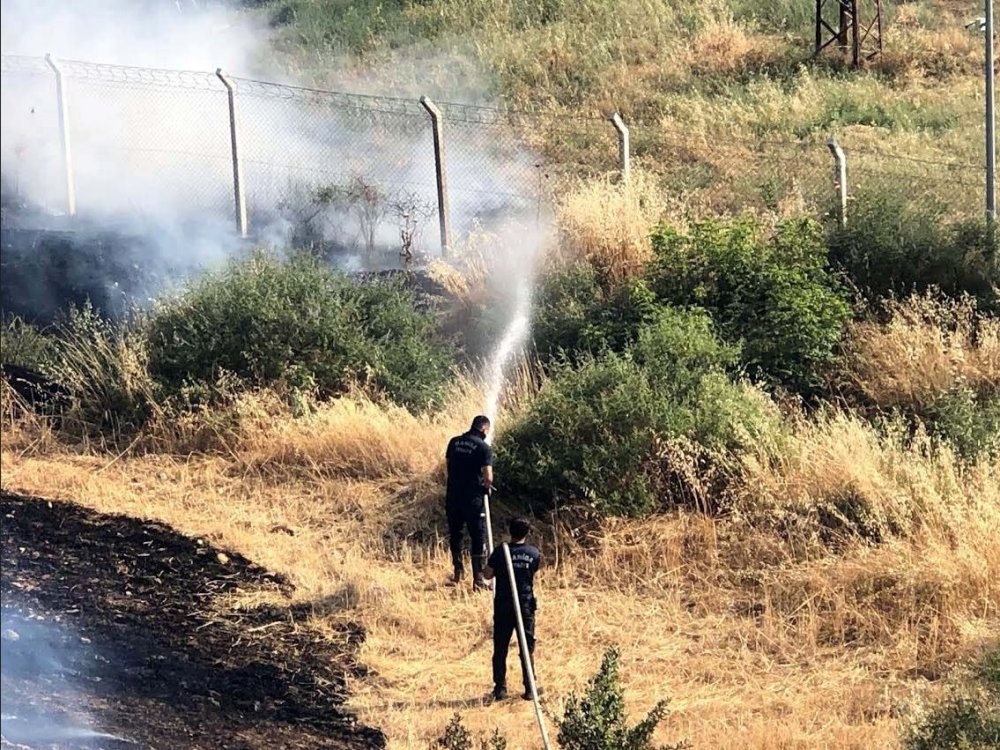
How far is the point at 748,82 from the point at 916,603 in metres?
14.6

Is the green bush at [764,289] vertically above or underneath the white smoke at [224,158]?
underneath

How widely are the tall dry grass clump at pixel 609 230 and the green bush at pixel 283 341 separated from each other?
214 cm

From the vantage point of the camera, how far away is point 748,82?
22.0 metres

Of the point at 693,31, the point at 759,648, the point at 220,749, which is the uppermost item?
the point at 693,31

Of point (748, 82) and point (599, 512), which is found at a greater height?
point (748, 82)

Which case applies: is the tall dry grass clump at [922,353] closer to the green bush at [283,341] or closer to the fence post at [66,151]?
the green bush at [283,341]

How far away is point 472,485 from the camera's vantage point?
9.59 metres

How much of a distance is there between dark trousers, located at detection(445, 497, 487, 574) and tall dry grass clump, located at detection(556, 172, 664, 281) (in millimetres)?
4758

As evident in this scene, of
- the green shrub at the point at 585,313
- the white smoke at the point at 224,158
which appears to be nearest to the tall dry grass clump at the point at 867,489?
the green shrub at the point at 585,313

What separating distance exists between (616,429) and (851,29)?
15925mm

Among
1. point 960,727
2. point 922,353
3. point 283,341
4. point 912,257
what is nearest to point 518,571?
point 960,727

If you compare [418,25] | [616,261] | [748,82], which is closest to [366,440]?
[616,261]

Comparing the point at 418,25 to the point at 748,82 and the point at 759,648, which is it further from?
the point at 759,648

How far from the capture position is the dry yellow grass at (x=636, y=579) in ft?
26.3
